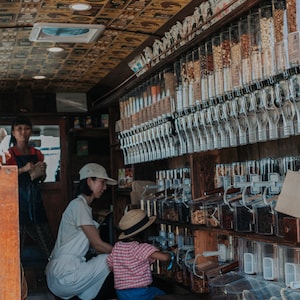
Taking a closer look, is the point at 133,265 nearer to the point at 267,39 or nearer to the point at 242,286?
the point at 242,286

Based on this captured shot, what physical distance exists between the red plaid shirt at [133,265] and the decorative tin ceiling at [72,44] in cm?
158

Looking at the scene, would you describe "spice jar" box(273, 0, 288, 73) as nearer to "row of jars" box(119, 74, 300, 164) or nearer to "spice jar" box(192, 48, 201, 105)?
"row of jars" box(119, 74, 300, 164)

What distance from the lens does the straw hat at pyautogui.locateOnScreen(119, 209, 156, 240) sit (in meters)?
4.47

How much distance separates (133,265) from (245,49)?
1839 mm

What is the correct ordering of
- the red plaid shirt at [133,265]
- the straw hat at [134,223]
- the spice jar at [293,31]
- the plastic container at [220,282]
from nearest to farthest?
the spice jar at [293,31] < the plastic container at [220,282] < the red plaid shirt at [133,265] < the straw hat at [134,223]

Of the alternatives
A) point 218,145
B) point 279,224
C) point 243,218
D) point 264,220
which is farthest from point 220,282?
point 218,145

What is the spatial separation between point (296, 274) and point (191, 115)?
1.35 metres

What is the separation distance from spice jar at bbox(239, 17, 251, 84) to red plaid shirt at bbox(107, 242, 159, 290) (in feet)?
5.40

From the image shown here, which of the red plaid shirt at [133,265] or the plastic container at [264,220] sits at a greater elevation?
the plastic container at [264,220]

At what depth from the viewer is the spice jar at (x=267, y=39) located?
2.80m

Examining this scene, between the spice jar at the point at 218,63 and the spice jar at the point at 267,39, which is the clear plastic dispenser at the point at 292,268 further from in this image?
the spice jar at the point at 218,63

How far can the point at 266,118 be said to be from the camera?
9.42 feet

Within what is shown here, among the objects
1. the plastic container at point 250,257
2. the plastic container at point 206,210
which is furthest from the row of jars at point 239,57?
the plastic container at point 250,257

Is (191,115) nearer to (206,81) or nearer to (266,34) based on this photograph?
(206,81)
